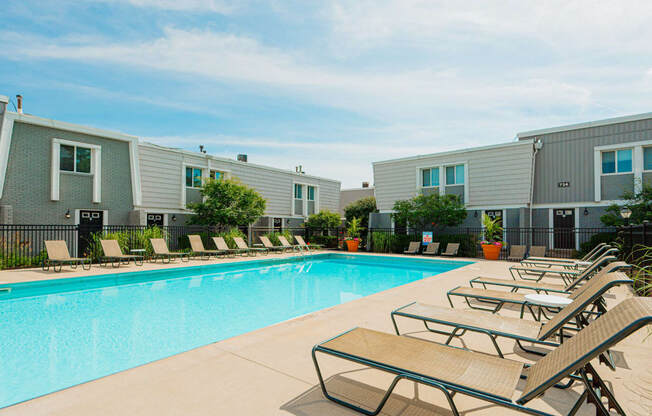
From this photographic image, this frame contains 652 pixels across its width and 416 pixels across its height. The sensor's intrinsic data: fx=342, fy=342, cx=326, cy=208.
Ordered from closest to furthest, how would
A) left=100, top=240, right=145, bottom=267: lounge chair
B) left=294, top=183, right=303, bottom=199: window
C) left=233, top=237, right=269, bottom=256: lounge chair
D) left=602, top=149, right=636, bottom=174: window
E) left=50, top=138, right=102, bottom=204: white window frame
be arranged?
left=100, top=240, right=145, bottom=267: lounge chair < left=50, top=138, right=102, bottom=204: white window frame < left=602, top=149, right=636, bottom=174: window < left=233, top=237, right=269, bottom=256: lounge chair < left=294, top=183, right=303, bottom=199: window

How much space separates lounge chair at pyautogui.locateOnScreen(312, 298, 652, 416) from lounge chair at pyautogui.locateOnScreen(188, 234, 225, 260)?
12.5 metres

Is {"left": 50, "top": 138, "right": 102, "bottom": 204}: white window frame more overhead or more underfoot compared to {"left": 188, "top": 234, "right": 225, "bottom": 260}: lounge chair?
more overhead

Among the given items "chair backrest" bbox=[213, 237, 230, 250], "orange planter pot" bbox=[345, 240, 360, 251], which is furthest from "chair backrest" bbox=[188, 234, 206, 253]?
"orange planter pot" bbox=[345, 240, 360, 251]

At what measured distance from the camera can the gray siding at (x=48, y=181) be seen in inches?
482

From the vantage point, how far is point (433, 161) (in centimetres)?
1836

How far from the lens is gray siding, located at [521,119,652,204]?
14562 millimetres

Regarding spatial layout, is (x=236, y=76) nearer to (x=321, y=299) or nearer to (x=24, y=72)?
(x=24, y=72)

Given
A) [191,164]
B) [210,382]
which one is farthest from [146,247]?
[210,382]

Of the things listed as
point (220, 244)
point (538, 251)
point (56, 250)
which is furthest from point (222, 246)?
point (538, 251)

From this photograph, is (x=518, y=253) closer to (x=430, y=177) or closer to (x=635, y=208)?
(x=635, y=208)

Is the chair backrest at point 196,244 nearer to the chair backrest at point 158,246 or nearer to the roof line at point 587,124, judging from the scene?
the chair backrest at point 158,246

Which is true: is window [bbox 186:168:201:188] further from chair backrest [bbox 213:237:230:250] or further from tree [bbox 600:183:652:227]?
tree [bbox 600:183:652:227]

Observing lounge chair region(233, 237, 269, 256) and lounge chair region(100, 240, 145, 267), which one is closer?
lounge chair region(100, 240, 145, 267)

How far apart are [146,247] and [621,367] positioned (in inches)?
541
